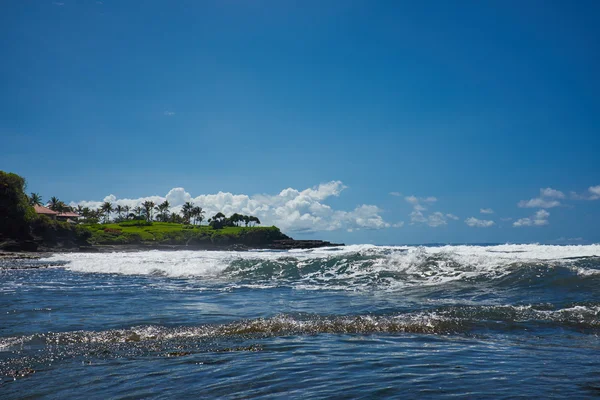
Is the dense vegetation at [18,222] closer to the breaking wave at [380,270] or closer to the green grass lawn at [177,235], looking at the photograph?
the green grass lawn at [177,235]

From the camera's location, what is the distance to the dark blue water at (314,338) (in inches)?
209

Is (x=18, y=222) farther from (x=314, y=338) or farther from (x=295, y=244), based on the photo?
(x=314, y=338)

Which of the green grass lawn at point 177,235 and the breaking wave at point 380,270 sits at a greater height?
the green grass lawn at point 177,235

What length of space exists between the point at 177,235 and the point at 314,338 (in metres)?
95.4

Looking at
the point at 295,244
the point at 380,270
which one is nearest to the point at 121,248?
the point at 295,244

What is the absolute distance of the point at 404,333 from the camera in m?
8.65

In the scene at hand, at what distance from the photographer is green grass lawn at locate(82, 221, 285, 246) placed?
88.9 meters

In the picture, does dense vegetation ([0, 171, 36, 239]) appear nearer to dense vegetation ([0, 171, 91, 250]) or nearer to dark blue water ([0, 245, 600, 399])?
dense vegetation ([0, 171, 91, 250])

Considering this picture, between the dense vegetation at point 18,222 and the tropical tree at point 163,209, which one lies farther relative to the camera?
the tropical tree at point 163,209

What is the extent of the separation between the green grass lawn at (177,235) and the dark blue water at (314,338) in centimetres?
7507

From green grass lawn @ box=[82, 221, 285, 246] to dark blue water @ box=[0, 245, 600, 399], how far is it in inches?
2956

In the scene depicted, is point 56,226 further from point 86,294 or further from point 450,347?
point 450,347

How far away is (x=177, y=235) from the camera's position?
99.1 meters

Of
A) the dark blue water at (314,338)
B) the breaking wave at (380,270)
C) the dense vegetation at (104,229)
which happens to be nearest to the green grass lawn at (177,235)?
the dense vegetation at (104,229)
